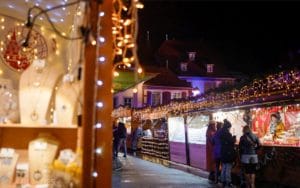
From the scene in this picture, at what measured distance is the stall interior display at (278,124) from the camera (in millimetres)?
11719

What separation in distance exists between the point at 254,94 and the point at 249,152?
197 centimetres

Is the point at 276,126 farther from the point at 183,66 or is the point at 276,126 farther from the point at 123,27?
the point at 183,66

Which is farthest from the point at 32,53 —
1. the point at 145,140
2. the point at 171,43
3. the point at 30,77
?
the point at 171,43

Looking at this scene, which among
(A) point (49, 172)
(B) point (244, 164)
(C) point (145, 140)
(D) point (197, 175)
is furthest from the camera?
(C) point (145, 140)

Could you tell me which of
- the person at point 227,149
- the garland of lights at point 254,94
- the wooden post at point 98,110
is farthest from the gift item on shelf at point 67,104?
the person at point 227,149

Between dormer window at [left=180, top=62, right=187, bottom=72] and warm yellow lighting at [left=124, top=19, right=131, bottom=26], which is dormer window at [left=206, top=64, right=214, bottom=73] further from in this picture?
warm yellow lighting at [left=124, top=19, right=131, bottom=26]

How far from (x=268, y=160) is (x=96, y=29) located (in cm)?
1034

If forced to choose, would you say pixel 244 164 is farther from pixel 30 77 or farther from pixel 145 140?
pixel 145 140

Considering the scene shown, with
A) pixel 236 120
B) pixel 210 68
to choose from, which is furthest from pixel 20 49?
pixel 210 68

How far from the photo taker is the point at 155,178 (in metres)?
15.2

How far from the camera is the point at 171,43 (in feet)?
180

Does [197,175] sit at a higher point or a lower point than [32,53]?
lower

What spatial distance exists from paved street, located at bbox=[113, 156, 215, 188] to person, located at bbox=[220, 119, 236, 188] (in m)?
0.75

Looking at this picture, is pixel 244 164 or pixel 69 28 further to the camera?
pixel 244 164
